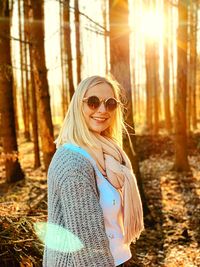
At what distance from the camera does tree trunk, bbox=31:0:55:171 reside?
954cm

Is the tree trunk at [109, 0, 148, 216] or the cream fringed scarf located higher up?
the tree trunk at [109, 0, 148, 216]

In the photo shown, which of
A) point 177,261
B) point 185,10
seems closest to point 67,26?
point 185,10

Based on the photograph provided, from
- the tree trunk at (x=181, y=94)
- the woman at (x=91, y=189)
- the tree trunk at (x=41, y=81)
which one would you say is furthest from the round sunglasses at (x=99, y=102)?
the tree trunk at (x=181, y=94)

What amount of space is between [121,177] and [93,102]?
18.4 inches

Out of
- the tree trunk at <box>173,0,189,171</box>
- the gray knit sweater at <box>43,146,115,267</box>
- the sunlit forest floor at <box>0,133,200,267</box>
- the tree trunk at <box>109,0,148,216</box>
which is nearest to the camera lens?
the gray knit sweater at <box>43,146,115,267</box>

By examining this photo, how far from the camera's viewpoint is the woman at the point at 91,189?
6.57 feet

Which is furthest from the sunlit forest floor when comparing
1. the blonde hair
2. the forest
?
the blonde hair

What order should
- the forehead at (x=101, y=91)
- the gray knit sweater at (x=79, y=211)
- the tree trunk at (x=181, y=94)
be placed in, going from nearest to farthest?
the gray knit sweater at (x=79, y=211) < the forehead at (x=101, y=91) < the tree trunk at (x=181, y=94)

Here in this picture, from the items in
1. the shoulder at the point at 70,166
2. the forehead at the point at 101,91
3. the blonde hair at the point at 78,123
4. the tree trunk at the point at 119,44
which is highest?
the tree trunk at the point at 119,44

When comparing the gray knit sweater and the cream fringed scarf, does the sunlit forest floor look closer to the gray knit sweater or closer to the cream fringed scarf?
the cream fringed scarf

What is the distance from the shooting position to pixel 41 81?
9531 millimetres

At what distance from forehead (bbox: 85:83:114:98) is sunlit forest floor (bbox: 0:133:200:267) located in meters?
2.10

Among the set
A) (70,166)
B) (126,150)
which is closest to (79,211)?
(70,166)

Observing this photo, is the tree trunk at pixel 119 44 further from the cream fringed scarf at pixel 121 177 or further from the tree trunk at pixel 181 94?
the cream fringed scarf at pixel 121 177
